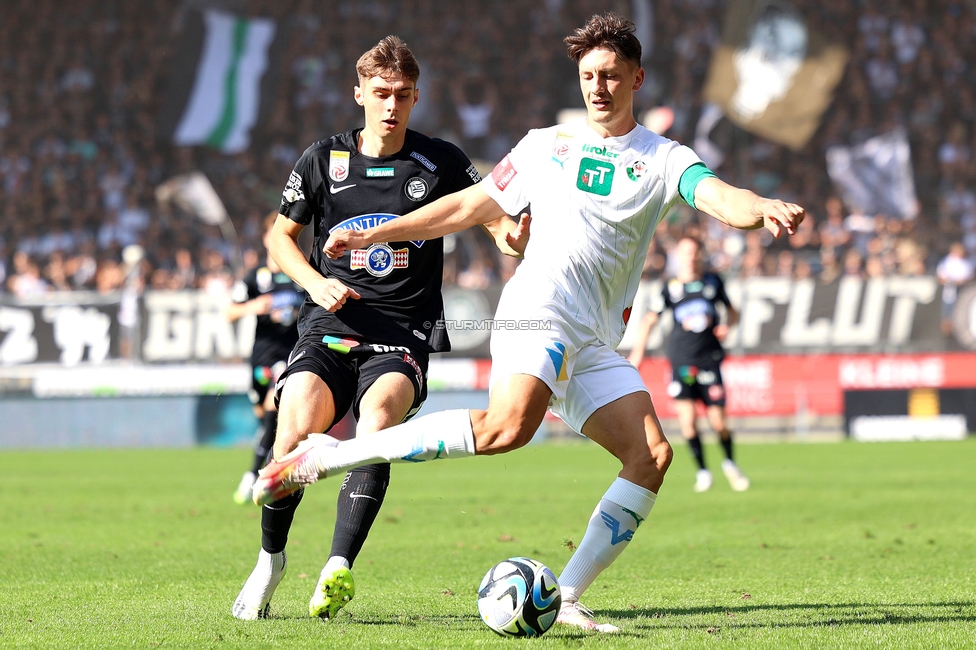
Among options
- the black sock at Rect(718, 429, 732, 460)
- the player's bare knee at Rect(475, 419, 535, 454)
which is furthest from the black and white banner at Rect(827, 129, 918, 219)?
the player's bare knee at Rect(475, 419, 535, 454)

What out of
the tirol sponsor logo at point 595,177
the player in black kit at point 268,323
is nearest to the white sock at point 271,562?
the tirol sponsor logo at point 595,177

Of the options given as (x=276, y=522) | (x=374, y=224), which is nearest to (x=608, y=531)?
(x=276, y=522)

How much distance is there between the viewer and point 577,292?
491 cm

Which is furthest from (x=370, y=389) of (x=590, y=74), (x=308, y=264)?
(x=590, y=74)

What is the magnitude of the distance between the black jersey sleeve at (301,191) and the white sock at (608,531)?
185cm

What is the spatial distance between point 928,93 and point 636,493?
2348 centimetres

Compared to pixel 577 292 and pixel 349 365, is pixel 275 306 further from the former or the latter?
pixel 577 292

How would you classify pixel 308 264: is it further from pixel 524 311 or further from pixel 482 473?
pixel 482 473

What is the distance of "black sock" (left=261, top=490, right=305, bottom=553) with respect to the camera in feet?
17.2

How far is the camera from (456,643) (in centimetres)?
458

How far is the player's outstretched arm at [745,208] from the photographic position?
4.23 metres

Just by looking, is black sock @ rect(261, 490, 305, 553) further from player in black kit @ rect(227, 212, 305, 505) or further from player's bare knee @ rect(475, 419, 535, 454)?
player in black kit @ rect(227, 212, 305, 505)

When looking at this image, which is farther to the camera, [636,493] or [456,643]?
[636,493]

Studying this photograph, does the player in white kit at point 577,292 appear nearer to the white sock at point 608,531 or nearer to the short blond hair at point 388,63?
the white sock at point 608,531
